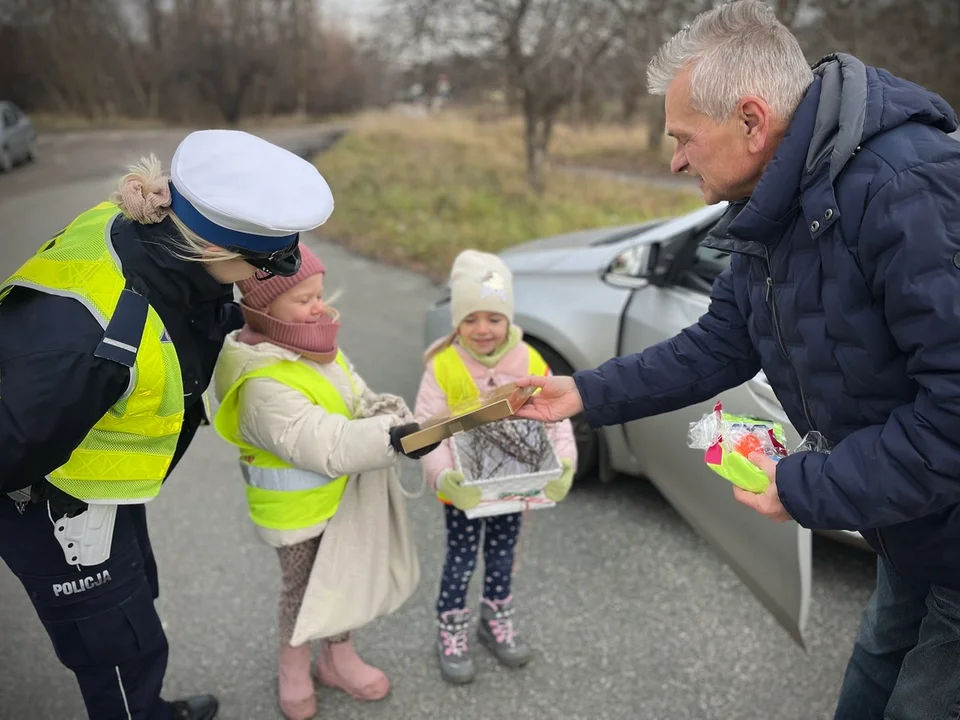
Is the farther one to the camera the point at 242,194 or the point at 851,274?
the point at 242,194

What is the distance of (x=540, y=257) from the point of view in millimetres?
4555

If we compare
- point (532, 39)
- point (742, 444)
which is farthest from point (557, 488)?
point (532, 39)

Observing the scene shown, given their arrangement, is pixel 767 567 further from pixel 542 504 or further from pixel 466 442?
pixel 466 442

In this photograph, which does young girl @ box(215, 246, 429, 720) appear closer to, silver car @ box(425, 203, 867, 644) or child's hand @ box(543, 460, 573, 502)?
child's hand @ box(543, 460, 573, 502)

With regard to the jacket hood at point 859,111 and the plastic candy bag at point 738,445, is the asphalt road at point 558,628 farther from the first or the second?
the jacket hood at point 859,111

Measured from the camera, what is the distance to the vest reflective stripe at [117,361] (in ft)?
5.46

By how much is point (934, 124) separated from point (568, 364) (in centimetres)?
261

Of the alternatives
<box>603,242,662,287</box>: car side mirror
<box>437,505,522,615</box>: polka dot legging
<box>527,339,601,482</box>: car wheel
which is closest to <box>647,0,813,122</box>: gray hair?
<box>437,505,522,615</box>: polka dot legging

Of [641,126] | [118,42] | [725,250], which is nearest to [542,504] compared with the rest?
[725,250]

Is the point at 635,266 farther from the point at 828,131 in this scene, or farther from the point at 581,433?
the point at 828,131

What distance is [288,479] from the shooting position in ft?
7.89

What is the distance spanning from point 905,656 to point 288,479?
1709 millimetres

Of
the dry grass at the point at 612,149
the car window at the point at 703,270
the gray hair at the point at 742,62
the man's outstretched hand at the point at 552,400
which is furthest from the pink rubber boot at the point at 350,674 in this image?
the dry grass at the point at 612,149

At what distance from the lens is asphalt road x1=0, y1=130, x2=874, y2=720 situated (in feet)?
9.22
